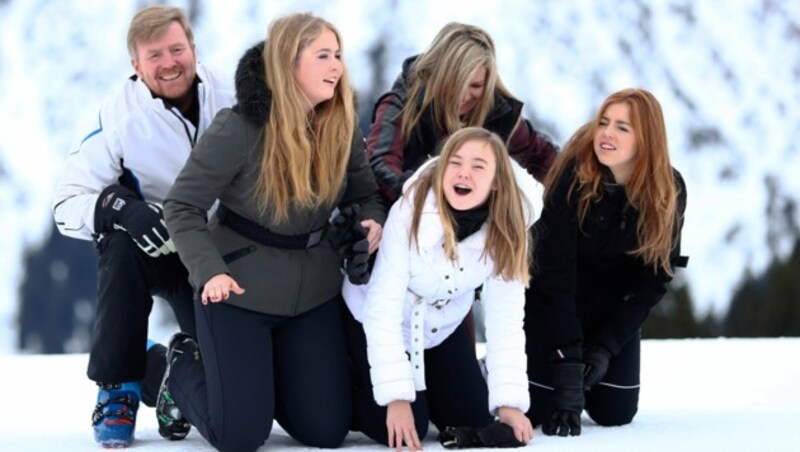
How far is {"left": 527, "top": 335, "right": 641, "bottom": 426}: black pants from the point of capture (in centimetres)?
337

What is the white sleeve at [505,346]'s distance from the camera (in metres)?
2.97

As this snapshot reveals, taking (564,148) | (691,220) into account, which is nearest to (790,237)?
(691,220)

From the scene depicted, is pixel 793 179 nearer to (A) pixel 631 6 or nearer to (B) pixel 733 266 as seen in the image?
(B) pixel 733 266

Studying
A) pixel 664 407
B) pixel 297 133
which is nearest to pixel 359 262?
pixel 297 133

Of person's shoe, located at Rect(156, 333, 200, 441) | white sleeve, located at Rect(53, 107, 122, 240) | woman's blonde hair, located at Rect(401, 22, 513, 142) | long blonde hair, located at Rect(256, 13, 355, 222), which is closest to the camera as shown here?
long blonde hair, located at Rect(256, 13, 355, 222)

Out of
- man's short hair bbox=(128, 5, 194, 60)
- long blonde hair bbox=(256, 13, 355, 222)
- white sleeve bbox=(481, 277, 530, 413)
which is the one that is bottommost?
white sleeve bbox=(481, 277, 530, 413)

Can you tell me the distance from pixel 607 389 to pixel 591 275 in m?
0.32

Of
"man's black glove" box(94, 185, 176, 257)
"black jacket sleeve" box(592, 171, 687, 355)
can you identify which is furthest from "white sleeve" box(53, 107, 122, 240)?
"black jacket sleeve" box(592, 171, 687, 355)

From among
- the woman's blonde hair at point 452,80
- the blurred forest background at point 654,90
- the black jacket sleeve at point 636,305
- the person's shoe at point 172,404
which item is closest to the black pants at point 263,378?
the person's shoe at point 172,404

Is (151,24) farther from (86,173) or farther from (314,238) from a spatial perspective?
(314,238)

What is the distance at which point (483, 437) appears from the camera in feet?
9.52

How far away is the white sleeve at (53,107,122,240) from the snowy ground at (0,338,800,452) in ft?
1.91

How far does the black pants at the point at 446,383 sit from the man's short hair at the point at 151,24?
88 centimetres

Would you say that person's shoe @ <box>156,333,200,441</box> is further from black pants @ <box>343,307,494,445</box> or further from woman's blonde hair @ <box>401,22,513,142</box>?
woman's blonde hair @ <box>401,22,513,142</box>
